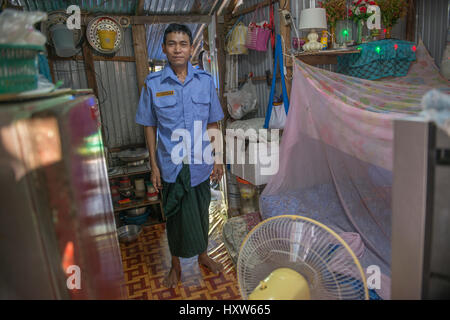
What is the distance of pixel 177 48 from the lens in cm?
229

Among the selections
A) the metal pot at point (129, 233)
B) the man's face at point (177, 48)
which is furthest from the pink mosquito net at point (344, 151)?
the metal pot at point (129, 233)

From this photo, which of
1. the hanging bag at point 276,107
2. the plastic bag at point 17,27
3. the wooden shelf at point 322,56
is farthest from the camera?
the hanging bag at point 276,107

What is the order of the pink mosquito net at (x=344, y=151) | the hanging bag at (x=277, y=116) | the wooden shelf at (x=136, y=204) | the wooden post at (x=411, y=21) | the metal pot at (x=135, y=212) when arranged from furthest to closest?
the metal pot at (x=135, y=212) < the wooden shelf at (x=136, y=204) < the wooden post at (x=411, y=21) < the hanging bag at (x=277, y=116) < the pink mosquito net at (x=344, y=151)

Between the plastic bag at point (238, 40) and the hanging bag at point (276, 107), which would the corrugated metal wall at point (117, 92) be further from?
the hanging bag at point (276, 107)

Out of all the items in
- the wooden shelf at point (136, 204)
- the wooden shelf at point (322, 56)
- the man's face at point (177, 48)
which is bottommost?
the wooden shelf at point (136, 204)

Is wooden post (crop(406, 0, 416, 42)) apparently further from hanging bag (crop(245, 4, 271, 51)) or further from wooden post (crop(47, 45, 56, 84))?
wooden post (crop(47, 45, 56, 84))

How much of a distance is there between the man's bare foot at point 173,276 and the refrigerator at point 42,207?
177 centimetres

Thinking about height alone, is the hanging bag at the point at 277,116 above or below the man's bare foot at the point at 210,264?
above

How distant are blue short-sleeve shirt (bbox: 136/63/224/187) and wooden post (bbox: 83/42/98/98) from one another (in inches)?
69.1

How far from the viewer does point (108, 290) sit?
3.72 feet

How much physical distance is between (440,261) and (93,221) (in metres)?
1.12

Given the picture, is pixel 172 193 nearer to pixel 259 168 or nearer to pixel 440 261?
pixel 259 168

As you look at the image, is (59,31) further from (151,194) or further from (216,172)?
(216,172)

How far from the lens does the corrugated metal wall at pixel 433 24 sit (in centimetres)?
319
